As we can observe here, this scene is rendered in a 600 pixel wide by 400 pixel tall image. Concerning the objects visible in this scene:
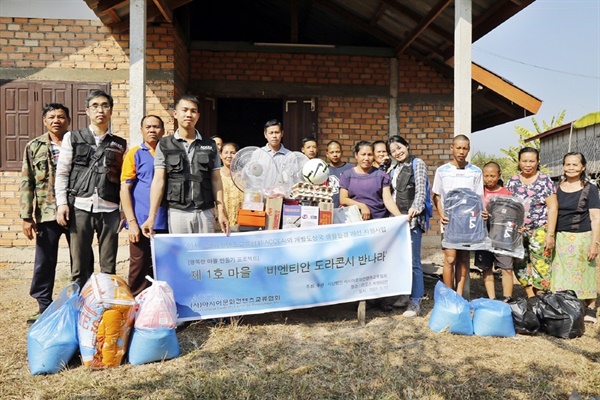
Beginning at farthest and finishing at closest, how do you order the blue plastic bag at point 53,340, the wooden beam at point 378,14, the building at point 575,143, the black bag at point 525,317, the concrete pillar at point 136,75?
the building at point 575,143, the wooden beam at point 378,14, the concrete pillar at point 136,75, the black bag at point 525,317, the blue plastic bag at point 53,340

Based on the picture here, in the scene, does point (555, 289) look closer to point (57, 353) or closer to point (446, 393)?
point (446, 393)

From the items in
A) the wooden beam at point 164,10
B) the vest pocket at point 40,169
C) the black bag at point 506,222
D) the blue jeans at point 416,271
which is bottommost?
the blue jeans at point 416,271

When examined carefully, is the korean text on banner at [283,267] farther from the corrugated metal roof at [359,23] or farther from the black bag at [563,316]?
the corrugated metal roof at [359,23]

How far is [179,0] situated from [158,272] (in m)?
4.29

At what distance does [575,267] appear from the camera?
13.4 feet

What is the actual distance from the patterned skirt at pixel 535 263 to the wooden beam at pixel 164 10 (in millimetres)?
5041

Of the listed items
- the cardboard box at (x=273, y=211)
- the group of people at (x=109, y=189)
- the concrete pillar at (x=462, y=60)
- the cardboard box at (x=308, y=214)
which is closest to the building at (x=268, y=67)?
the concrete pillar at (x=462, y=60)

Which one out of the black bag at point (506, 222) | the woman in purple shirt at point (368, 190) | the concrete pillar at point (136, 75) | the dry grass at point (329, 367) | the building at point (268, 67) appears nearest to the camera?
the dry grass at point (329, 367)

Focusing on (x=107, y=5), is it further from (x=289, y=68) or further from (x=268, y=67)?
(x=289, y=68)

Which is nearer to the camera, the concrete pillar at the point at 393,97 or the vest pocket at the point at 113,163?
the vest pocket at the point at 113,163

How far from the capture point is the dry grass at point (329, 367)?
2.69 meters

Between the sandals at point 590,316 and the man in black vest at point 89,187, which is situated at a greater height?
the man in black vest at point 89,187

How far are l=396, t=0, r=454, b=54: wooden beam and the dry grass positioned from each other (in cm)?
386

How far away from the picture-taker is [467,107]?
482 cm
